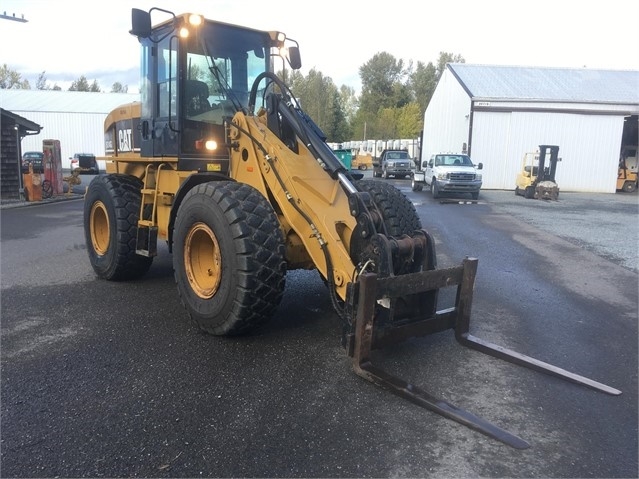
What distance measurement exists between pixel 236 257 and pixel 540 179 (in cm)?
2224

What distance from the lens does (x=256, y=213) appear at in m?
4.61

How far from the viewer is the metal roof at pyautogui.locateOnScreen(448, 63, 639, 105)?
95.3ft

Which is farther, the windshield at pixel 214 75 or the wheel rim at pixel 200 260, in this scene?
the windshield at pixel 214 75

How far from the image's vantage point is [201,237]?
5.20 metres

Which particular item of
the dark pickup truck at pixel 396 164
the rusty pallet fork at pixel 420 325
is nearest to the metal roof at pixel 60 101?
the dark pickup truck at pixel 396 164

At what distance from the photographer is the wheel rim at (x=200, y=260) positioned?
5.04 metres

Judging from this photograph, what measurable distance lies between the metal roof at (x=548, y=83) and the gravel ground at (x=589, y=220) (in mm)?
6998

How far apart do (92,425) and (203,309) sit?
1.58 meters

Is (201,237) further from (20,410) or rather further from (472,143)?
(472,143)

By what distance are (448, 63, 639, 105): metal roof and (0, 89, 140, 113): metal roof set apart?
2970 cm

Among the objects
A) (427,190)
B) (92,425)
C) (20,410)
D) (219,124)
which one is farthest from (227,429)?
(427,190)

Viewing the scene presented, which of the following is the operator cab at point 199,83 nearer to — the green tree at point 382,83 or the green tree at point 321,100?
the green tree at point 321,100

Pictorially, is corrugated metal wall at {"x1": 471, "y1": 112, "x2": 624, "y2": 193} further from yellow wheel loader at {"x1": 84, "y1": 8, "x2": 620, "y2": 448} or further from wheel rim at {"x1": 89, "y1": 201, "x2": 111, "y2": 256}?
wheel rim at {"x1": 89, "y1": 201, "x2": 111, "y2": 256}

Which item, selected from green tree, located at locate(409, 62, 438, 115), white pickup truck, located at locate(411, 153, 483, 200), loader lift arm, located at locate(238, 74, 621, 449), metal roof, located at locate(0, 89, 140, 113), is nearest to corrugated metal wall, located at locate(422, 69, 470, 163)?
white pickup truck, located at locate(411, 153, 483, 200)
